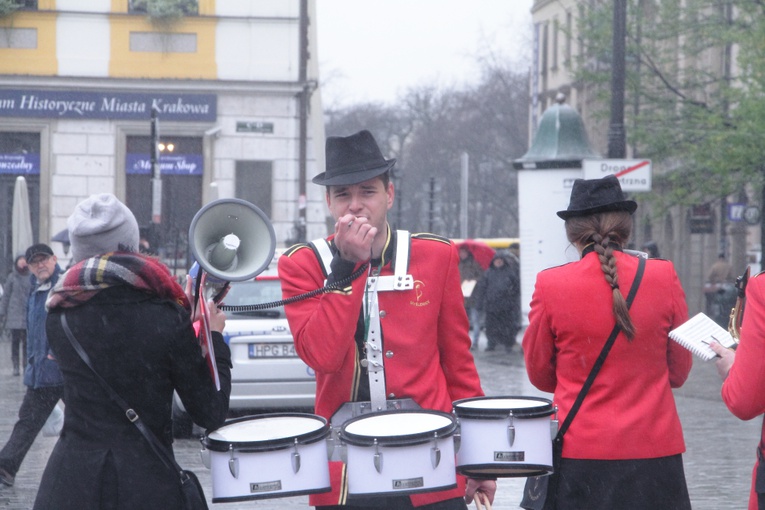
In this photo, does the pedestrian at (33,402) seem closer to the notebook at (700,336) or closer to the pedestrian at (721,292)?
the notebook at (700,336)

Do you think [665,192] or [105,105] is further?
[105,105]

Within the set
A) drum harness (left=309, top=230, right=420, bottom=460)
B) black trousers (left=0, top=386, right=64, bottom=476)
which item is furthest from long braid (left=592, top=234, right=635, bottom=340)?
black trousers (left=0, top=386, right=64, bottom=476)

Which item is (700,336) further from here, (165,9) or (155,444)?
(165,9)

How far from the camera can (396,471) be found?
11.6 feet

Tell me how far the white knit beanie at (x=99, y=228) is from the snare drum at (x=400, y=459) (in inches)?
37.0

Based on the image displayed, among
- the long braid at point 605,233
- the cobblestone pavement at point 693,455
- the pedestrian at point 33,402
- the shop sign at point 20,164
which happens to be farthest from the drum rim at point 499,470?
the shop sign at point 20,164

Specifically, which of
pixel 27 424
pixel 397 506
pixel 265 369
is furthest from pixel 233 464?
pixel 265 369

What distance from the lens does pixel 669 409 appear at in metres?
4.11

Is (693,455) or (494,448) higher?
(494,448)

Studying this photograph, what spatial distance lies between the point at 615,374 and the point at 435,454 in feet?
2.61

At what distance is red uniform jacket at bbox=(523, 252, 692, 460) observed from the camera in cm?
403

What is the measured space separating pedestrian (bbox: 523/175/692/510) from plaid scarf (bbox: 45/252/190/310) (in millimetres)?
1280

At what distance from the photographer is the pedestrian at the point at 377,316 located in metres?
3.85

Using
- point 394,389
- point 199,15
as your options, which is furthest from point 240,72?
point 394,389
